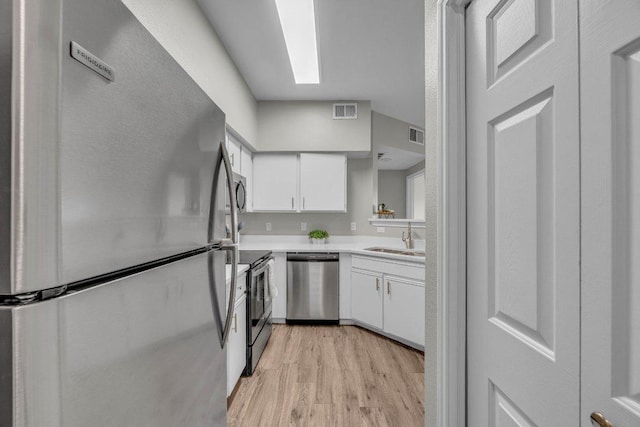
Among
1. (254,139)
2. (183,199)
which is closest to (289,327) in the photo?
(254,139)

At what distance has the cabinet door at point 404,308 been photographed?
271 cm

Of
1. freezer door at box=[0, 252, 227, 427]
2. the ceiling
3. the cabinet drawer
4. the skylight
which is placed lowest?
the cabinet drawer

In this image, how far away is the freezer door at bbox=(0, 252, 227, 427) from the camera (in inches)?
14.4

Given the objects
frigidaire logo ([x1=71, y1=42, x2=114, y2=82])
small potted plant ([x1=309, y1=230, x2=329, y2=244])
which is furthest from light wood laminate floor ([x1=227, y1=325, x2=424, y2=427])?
frigidaire logo ([x1=71, y1=42, x2=114, y2=82])

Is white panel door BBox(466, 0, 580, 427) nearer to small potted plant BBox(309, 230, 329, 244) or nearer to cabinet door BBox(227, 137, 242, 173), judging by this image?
cabinet door BBox(227, 137, 242, 173)

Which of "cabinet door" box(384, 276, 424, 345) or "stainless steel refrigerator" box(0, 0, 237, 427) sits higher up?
"stainless steel refrigerator" box(0, 0, 237, 427)

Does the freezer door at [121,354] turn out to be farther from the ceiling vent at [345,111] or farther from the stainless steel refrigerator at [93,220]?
the ceiling vent at [345,111]

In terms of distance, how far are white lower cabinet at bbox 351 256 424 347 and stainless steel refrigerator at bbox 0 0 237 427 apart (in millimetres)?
2336

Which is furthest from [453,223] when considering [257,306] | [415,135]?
[415,135]

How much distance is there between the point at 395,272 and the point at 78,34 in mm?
2862

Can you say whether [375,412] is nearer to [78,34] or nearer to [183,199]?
[183,199]

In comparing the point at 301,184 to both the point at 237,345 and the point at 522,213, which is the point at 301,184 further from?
the point at 522,213

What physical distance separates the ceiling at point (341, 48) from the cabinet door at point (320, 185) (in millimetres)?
790

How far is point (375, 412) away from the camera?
189cm
